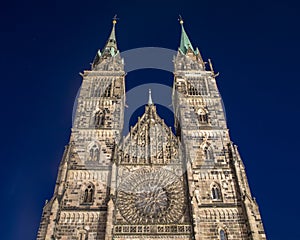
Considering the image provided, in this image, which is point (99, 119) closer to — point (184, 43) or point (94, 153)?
point (94, 153)

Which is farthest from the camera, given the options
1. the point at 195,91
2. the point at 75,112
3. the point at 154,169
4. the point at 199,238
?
the point at 195,91

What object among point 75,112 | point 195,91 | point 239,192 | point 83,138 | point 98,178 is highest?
point 195,91

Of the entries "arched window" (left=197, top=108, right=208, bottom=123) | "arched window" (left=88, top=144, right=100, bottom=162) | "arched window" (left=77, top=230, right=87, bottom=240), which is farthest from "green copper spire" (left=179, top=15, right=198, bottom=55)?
"arched window" (left=77, top=230, right=87, bottom=240)

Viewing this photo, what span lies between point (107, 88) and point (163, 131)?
27.8ft

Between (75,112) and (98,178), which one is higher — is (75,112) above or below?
above

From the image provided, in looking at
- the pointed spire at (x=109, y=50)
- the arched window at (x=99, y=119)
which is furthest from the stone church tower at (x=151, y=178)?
the pointed spire at (x=109, y=50)

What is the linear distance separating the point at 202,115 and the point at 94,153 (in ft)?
35.9

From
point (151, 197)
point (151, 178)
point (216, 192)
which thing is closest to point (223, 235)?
point (216, 192)

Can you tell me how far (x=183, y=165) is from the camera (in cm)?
2642

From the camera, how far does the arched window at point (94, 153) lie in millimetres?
27102

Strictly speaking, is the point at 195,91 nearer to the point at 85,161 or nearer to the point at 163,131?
the point at 163,131

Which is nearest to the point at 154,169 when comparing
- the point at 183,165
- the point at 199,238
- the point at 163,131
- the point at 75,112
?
the point at 183,165

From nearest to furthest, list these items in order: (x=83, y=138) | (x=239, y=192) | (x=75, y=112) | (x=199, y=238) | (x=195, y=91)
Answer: (x=199, y=238), (x=239, y=192), (x=83, y=138), (x=75, y=112), (x=195, y=91)

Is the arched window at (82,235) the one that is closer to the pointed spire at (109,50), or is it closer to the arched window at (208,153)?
the arched window at (208,153)
